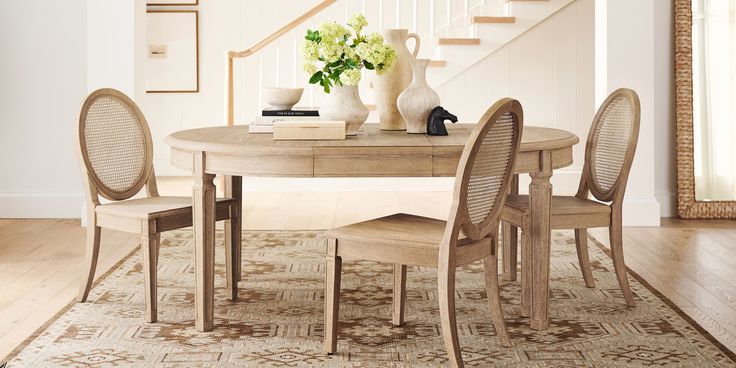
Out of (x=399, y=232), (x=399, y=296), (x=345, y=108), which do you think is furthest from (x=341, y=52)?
(x=399, y=296)

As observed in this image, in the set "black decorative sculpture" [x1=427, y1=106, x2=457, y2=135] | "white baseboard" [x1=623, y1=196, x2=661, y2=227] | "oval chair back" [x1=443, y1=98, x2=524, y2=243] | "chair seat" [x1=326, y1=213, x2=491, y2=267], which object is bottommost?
"white baseboard" [x1=623, y1=196, x2=661, y2=227]

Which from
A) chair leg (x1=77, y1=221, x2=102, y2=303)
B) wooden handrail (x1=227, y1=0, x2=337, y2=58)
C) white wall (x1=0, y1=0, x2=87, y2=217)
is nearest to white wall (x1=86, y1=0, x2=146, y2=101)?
white wall (x1=0, y1=0, x2=87, y2=217)

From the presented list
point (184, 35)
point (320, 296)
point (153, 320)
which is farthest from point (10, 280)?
point (184, 35)

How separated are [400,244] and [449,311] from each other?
0.24m

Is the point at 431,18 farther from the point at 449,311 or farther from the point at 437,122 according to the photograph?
the point at 449,311

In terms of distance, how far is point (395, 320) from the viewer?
3385 millimetres

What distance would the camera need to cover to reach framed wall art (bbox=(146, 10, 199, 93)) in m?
8.41

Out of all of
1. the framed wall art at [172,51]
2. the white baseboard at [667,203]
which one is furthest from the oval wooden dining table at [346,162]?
the framed wall art at [172,51]

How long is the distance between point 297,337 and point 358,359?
333 millimetres

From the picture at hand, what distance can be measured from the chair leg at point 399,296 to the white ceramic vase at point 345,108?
1.72 ft

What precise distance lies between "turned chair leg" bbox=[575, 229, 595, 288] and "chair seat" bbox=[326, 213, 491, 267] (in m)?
0.98

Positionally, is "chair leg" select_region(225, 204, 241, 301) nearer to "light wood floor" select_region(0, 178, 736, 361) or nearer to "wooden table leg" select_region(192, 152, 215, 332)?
"wooden table leg" select_region(192, 152, 215, 332)

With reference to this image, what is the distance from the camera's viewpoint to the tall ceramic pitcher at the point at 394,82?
11.7 ft

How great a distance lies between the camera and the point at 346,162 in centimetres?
302
